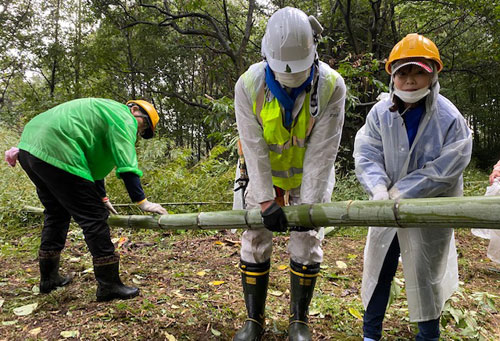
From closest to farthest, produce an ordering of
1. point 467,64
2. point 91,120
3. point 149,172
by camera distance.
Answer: point 91,120, point 149,172, point 467,64

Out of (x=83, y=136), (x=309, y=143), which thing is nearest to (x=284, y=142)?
(x=309, y=143)

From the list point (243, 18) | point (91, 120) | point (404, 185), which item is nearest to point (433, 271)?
point (404, 185)

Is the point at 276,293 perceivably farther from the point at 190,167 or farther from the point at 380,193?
the point at 190,167

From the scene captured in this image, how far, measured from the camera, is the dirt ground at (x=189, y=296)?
7.73 feet

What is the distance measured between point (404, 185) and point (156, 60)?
1313 cm

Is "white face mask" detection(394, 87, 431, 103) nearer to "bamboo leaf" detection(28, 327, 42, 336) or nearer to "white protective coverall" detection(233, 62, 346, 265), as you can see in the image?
"white protective coverall" detection(233, 62, 346, 265)

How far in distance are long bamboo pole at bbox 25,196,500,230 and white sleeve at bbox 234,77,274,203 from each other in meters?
0.17

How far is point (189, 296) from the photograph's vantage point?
2906 mm

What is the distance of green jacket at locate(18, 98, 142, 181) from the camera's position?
2604mm

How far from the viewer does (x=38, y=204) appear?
16.3 ft

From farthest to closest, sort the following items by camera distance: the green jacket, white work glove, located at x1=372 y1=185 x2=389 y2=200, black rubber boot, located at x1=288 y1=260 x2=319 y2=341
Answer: the green jacket, black rubber boot, located at x1=288 y1=260 x2=319 y2=341, white work glove, located at x1=372 y1=185 x2=389 y2=200

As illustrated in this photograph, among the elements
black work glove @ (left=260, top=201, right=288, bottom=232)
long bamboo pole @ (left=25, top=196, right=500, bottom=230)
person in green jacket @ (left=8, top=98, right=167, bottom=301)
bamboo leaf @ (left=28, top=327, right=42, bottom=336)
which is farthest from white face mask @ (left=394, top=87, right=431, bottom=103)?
bamboo leaf @ (left=28, top=327, right=42, bottom=336)

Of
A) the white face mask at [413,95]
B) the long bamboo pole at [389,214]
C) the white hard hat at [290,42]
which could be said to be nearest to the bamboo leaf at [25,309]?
the long bamboo pole at [389,214]

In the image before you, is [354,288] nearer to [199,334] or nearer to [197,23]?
[199,334]
